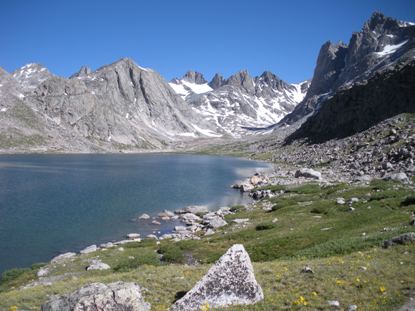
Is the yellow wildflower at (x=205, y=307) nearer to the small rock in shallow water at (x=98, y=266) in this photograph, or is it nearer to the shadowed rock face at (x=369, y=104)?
the small rock in shallow water at (x=98, y=266)

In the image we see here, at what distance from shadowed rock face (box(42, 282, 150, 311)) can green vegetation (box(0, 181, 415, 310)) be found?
158 centimetres

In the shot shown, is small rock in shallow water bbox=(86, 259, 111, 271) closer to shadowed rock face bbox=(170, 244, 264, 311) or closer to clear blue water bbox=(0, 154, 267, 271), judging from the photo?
clear blue water bbox=(0, 154, 267, 271)

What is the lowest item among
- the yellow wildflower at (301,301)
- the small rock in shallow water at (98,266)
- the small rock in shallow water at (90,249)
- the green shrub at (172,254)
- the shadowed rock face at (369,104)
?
the small rock in shallow water at (90,249)

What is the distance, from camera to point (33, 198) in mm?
76250

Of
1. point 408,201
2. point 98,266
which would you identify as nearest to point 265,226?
point 408,201

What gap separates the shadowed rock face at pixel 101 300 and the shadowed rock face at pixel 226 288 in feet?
5.39

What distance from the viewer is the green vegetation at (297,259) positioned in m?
15.1

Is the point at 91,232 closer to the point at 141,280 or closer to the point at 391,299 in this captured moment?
the point at 141,280

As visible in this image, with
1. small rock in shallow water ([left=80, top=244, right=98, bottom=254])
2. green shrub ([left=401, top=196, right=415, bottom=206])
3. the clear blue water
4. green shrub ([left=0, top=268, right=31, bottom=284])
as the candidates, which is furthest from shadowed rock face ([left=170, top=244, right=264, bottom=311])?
the clear blue water

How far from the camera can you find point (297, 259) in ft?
76.0

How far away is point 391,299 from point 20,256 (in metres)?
39.3

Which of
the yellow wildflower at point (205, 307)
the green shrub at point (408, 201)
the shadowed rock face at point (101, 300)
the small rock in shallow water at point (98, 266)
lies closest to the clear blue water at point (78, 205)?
the small rock in shallow water at point (98, 266)

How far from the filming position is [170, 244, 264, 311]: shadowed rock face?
14.2 meters

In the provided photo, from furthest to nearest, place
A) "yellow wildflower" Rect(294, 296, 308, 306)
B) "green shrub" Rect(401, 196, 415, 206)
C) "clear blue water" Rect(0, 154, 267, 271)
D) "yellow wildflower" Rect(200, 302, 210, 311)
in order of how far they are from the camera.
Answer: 1. "clear blue water" Rect(0, 154, 267, 271)
2. "green shrub" Rect(401, 196, 415, 206)
3. "yellow wildflower" Rect(294, 296, 308, 306)
4. "yellow wildflower" Rect(200, 302, 210, 311)
